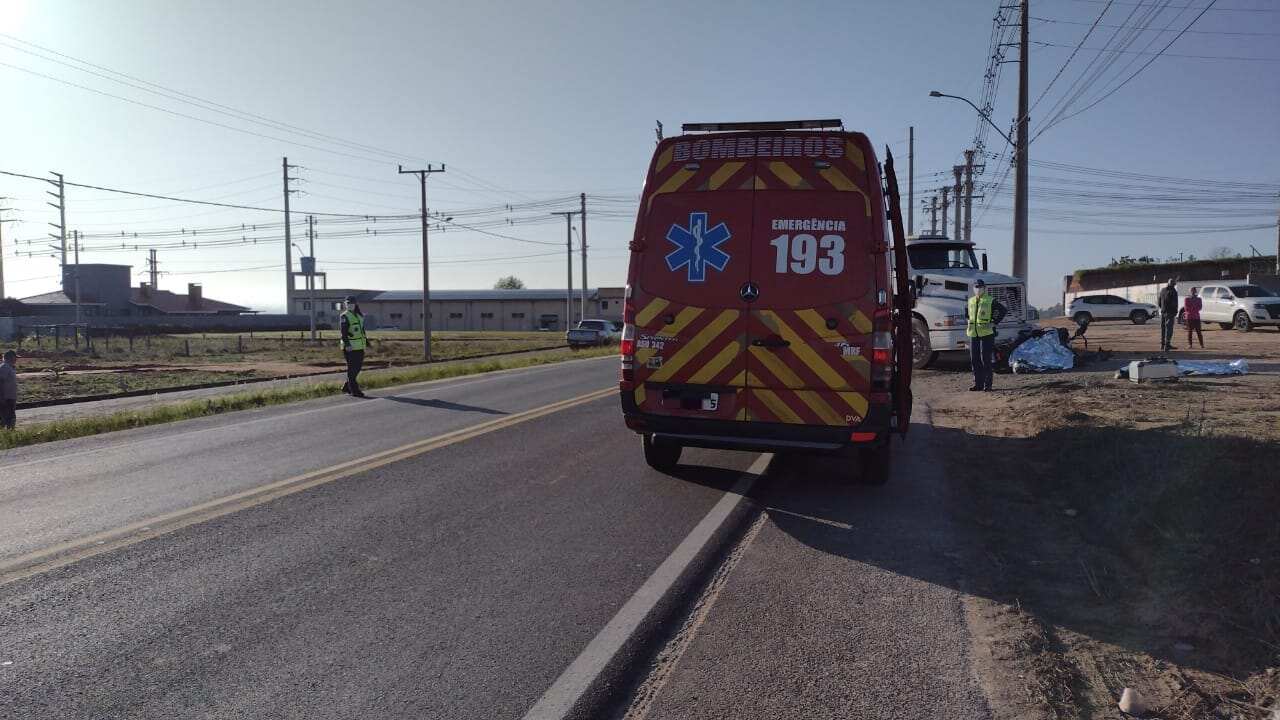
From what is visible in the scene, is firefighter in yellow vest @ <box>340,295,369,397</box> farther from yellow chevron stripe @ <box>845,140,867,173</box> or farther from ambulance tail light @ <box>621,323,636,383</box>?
yellow chevron stripe @ <box>845,140,867,173</box>

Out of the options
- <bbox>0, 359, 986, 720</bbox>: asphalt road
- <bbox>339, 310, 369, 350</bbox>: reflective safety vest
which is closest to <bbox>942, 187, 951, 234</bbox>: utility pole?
<bbox>339, 310, 369, 350</bbox>: reflective safety vest

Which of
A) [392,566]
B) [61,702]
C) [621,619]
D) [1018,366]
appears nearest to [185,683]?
[61,702]

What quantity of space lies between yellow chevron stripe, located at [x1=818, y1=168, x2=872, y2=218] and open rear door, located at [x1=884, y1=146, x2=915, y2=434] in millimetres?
1321

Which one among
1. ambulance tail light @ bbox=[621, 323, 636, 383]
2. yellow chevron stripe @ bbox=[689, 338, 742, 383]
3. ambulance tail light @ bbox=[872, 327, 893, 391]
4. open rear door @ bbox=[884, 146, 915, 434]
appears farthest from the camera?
open rear door @ bbox=[884, 146, 915, 434]

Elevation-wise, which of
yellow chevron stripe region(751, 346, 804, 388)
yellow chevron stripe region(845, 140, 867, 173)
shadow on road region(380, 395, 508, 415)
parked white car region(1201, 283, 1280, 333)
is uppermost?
yellow chevron stripe region(845, 140, 867, 173)

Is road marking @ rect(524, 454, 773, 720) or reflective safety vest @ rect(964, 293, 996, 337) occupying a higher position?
reflective safety vest @ rect(964, 293, 996, 337)

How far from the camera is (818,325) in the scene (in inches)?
234

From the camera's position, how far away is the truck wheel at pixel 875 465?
6727 mm

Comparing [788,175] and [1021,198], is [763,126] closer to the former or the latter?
[788,175]

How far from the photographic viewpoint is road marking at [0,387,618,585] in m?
4.72

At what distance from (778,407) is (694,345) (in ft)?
2.64

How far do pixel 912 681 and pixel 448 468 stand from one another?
16.6ft

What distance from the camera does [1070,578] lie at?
450cm

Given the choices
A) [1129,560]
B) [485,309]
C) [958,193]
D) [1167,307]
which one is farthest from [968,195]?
[485,309]
